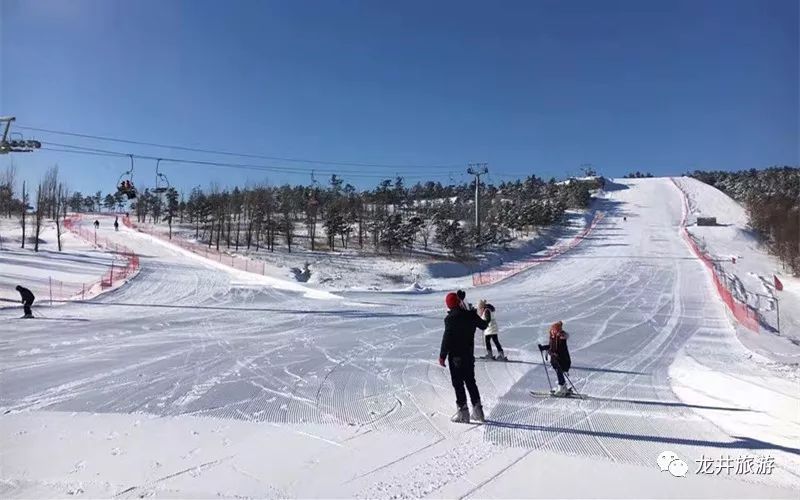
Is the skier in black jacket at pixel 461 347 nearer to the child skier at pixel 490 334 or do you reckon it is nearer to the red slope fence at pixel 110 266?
the child skier at pixel 490 334

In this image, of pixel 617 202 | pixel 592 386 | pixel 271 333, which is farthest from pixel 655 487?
pixel 617 202

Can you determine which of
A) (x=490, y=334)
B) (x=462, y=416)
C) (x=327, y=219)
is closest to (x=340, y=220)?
(x=327, y=219)

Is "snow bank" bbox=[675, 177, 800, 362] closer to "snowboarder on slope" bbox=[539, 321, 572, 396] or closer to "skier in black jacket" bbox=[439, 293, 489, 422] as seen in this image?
"snowboarder on slope" bbox=[539, 321, 572, 396]

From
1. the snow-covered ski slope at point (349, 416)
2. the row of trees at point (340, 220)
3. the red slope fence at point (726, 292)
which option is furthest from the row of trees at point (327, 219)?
the snow-covered ski slope at point (349, 416)

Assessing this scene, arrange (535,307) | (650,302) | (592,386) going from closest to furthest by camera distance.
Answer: (592,386) → (535,307) → (650,302)

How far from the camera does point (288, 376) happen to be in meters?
10.1

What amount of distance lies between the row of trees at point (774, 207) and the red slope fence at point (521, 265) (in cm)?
1980

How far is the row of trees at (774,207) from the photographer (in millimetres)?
48406

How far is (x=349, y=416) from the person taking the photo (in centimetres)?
730

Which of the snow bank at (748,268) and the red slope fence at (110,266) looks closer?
the snow bank at (748,268)

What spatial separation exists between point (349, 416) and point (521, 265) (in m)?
46.2

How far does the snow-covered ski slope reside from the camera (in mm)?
5078

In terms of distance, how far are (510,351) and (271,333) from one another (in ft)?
24.0

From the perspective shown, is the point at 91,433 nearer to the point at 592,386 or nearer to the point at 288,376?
the point at 288,376
